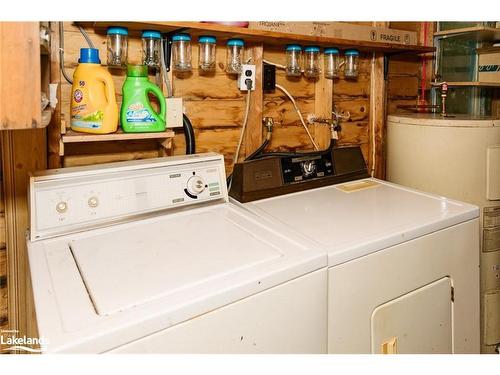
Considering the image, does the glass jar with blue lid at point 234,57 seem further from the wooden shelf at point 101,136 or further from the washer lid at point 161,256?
the washer lid at point 161,256

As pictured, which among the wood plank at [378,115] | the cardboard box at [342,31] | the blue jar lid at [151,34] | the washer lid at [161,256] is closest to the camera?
the washer lid at [161,256]

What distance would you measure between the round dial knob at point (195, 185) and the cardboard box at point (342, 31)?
76 cm

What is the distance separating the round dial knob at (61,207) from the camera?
1.29 m

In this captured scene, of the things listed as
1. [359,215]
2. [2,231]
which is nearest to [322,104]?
[359,215]

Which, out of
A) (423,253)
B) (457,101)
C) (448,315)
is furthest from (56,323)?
(457,101)

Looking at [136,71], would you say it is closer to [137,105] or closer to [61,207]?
[137,105]

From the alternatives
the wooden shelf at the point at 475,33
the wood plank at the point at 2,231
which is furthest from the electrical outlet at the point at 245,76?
the wooden shelf at the point at 475,33

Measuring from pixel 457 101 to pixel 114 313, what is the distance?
8.38 ft

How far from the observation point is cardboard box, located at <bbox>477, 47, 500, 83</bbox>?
2.51 m

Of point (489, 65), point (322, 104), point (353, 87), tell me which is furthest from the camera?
point (489, 65)

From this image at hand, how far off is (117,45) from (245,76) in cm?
61

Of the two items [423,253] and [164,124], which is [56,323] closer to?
[164,124]

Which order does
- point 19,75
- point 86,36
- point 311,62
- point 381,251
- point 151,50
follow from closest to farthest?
1. point 19,75
2. point 381,251
3. point 86,36
4. point 151,50
5. point 311,62

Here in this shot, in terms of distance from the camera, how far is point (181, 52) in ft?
5.77
